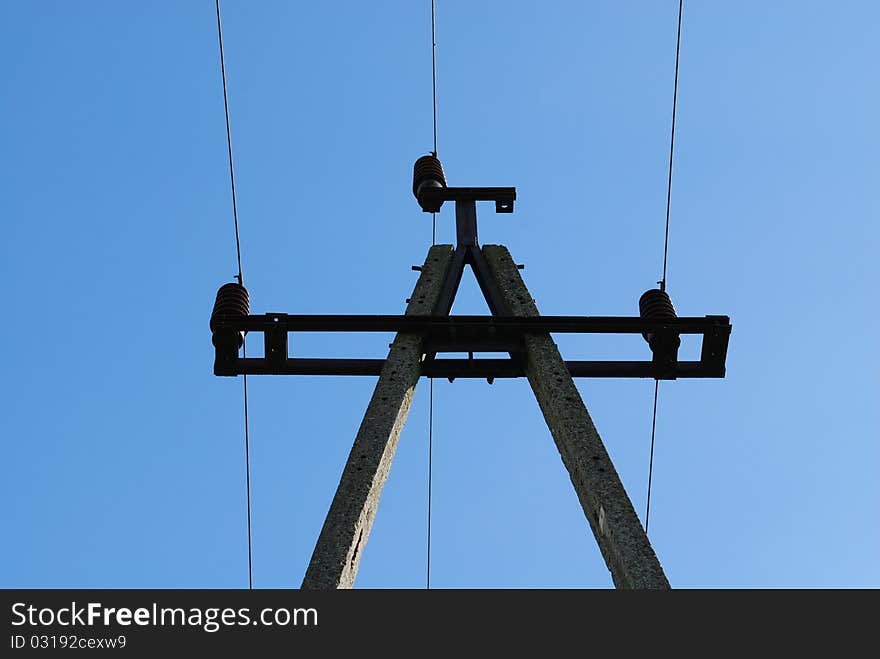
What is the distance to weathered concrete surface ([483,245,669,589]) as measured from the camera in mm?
5160

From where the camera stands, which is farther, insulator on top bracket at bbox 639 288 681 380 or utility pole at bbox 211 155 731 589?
insulator on top bracket at bbox 639 288 681 380

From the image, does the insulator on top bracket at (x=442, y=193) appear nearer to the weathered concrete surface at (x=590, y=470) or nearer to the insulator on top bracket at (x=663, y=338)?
the weathered concrete surface at (x=590, y=470)

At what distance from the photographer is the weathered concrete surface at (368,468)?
16.9 feet

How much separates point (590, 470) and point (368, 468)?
980 mm

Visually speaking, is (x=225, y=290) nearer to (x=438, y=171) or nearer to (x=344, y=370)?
(x=344, y=370)

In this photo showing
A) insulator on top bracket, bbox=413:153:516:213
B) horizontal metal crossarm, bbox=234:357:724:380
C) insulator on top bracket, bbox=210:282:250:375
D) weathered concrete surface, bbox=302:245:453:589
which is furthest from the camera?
insulator on top bracket, bbox=413:153:516:213

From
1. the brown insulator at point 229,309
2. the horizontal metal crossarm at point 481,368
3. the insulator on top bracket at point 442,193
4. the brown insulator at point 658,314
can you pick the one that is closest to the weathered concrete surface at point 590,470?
the horizontal metal crossarm at point 481,368

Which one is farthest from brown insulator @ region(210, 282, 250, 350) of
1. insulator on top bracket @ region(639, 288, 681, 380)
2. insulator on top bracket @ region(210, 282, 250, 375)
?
insulator on top bracket @ region(639, 288, 681, 380)

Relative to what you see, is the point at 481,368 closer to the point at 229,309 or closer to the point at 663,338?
the point at 663,338

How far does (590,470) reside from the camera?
18.9ft

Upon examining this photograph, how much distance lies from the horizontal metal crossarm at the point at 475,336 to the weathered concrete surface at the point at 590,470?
18cm

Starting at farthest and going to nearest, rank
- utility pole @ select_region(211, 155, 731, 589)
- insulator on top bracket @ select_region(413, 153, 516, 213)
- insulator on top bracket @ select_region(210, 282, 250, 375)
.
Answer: insulator on top bracket @ select_region(413, 153, 516, 213), insulator on top bracket @ select_region(210, 282, 250, 375), utility pole @ select_region(211, 155, 731, 589)

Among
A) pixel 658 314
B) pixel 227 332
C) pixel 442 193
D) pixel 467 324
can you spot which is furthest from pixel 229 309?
pixel 658 314

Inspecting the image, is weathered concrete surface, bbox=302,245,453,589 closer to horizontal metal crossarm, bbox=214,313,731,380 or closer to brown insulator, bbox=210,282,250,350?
horizontal metal crossarm, bbox=214,313,731,380
